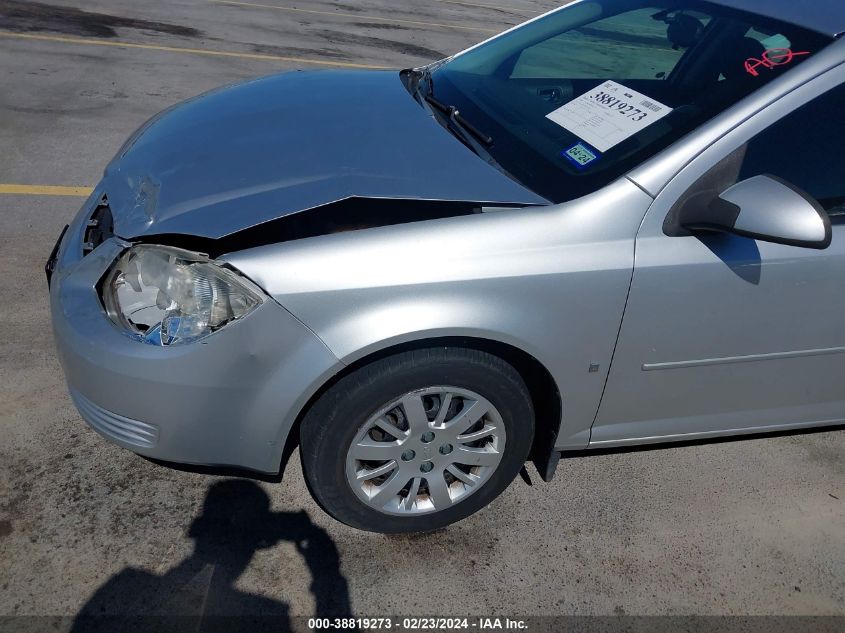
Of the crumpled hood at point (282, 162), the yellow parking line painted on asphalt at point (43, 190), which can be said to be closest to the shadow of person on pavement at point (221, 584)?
the crumpled hood at point (282, 162)

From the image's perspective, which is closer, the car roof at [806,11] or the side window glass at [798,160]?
the side window glass at [798,160]

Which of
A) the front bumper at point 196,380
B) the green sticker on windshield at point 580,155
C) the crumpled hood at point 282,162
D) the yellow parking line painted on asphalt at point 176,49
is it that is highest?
the green sticker on windshield at point 580,155

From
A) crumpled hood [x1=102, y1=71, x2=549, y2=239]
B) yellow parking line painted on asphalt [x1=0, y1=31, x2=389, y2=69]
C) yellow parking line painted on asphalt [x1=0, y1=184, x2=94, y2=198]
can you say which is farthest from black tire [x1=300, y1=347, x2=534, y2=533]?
yellow parking line painted on asphalt [x1=0, y1=31, x2=389, y2=69]

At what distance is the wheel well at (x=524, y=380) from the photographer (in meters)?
2.08

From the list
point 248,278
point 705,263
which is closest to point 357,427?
point 248,278

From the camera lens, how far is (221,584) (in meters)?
2.22

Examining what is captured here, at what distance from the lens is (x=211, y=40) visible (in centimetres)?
954

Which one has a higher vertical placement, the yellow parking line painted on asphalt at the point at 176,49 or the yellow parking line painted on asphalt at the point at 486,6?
the yellow parking line painted on asphalt at the point at 176,49

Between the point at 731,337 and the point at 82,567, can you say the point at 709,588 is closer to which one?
the point at 731,337

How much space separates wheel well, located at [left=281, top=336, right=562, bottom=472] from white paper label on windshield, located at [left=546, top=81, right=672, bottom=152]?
74cm

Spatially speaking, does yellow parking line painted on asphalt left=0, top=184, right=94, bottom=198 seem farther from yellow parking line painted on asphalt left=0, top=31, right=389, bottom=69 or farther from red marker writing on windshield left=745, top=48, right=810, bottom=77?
yellow parking line painted on asphalt left=0, top=31, right=389, bottom=69

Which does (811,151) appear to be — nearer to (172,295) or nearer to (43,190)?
(172,295)

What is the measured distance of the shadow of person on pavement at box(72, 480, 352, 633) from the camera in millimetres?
2100

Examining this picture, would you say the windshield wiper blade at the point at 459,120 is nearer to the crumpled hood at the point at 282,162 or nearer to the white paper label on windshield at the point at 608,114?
the crumpled hood at the point at 282,162
